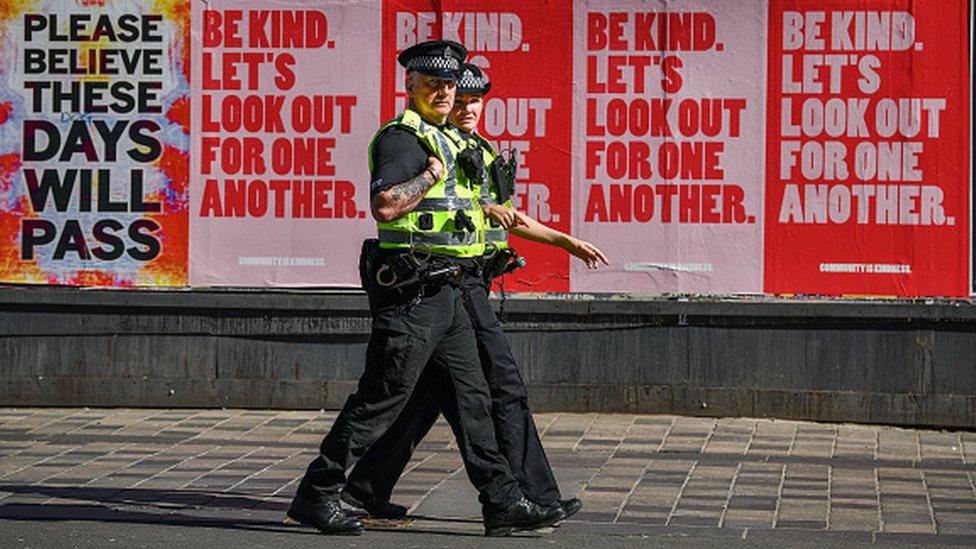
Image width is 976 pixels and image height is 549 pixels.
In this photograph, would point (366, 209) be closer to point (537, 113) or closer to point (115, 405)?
point (537, 113)

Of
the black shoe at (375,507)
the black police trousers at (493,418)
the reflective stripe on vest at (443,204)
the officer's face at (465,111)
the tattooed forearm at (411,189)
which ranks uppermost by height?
the officer's face at (465,111)

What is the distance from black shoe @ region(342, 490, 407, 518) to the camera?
838cm

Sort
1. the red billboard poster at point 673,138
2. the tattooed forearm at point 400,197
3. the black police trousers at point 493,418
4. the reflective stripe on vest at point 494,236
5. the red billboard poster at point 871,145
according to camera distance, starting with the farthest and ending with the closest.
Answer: the red billboard poster at point 673,138
the red billboard poster at point 871,145
the reflective stripe on vest at point 494,236
the black police trousers at point 493,418
the tattooed forearm at point 400,197

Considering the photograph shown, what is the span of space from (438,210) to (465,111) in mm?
672

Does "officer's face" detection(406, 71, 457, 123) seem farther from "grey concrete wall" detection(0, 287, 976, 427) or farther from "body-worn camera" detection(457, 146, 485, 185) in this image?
"grey concrete wall" detection(0, 287, 976, 427)

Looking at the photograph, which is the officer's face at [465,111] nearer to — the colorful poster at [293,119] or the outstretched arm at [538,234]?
the outstretched arm at [538,234]

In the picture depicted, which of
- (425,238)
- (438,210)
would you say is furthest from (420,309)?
(438,210)

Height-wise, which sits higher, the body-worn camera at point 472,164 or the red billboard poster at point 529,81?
the red billboard poster at point 529,81

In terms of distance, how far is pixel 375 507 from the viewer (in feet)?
27.5

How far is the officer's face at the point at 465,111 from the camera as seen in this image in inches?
337

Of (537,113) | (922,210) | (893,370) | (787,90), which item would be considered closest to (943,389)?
(893,370)

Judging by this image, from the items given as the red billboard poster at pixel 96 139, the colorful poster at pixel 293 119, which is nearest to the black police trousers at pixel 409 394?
the colorful poster at pixel 293 119

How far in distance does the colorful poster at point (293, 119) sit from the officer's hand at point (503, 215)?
155 inches

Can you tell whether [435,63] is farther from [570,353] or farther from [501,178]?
[570,353]
